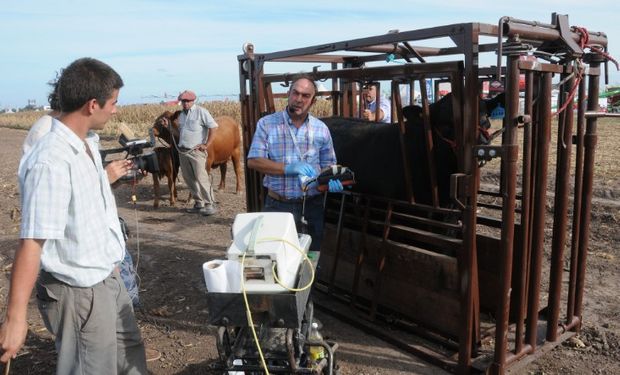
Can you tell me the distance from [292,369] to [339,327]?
1.74 meters

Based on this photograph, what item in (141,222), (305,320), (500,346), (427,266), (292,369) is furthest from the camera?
(141,222)

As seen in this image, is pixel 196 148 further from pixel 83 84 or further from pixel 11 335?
pixel 11 335

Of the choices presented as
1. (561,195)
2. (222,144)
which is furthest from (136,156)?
(222,144)

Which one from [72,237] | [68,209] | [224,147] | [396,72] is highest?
[396,72]

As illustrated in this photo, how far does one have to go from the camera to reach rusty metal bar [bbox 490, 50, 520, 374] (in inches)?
114

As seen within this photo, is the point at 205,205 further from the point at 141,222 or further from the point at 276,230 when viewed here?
the point at 276,230

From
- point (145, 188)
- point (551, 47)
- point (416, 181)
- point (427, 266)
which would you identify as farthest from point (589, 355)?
point (145, 188)

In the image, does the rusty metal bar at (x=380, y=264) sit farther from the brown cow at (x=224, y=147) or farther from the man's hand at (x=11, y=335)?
the brown cow at (x=224, y=147)

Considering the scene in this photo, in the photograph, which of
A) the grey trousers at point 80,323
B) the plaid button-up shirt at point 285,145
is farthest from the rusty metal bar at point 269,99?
the grey trousers at point 80,323

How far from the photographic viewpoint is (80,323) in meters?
2.40

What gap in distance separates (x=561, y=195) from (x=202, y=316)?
10.1ft

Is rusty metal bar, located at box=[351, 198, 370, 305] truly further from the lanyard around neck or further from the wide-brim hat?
the wide-brim hat

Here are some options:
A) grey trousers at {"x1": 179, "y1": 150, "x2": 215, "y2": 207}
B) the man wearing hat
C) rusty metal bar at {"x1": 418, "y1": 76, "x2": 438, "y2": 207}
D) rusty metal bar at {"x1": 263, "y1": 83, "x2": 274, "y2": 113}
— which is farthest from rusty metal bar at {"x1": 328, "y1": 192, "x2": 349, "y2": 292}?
grey trousers at {"x1": 179, "y1": 150, "x2": 215, "y2": 207}

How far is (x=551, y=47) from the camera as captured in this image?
3.32 metres
